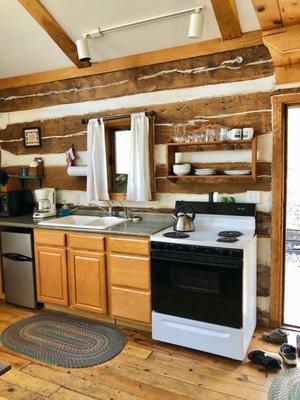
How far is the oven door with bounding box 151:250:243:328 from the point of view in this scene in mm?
2344

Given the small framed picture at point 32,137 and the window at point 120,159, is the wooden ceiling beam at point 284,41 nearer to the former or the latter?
the window at point 120,159

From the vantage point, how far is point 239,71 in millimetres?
2846

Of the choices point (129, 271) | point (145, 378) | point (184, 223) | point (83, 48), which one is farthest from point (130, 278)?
point (83, 48)

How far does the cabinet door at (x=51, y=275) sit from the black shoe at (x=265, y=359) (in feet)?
5.71

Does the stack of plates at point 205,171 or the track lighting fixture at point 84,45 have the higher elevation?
the track lighting fixture at point 84,45

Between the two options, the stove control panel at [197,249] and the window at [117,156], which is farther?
the window at [117,156]

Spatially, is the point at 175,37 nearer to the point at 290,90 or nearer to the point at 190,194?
the point at 290,90

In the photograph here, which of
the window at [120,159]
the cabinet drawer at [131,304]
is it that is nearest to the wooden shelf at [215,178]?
the window at [120,159]

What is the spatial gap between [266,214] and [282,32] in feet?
4.61

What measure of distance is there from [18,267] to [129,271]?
4.38ft

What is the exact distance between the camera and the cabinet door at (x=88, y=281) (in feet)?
9.68

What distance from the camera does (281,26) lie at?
227cm

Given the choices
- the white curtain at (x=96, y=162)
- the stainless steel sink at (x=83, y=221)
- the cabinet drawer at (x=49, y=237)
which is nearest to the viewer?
the cabinet drawer at (x=49, y=237)

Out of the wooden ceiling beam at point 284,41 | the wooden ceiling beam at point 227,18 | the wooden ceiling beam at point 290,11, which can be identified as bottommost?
the wooden ceiling beam at point 284,41
